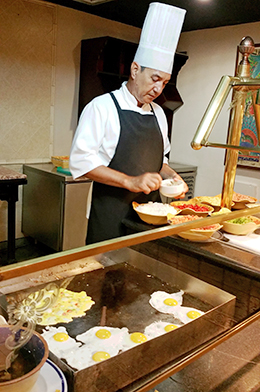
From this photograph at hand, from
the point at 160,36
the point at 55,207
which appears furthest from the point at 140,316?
the point at 55,207

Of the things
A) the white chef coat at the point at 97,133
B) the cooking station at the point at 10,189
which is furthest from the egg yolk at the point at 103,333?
the cooking station at the point at 10,189

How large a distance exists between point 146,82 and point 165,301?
147cm

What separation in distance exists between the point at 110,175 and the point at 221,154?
2.99 m

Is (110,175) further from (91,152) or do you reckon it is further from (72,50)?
(72,50)

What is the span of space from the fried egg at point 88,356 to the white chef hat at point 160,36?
1.76 meters

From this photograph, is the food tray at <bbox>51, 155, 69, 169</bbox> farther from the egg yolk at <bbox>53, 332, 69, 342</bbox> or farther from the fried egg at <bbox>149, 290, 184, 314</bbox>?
the egg yolk at <bbox>53, 332, 69, 342</bbox>

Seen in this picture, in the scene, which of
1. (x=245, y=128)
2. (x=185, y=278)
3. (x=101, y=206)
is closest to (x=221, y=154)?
(x=245, y=128)

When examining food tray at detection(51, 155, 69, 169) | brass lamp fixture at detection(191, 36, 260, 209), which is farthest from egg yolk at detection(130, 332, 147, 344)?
food tray at detection(51, 155, 69, 169)

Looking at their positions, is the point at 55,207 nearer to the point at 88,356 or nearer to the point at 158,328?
the point at 158,328

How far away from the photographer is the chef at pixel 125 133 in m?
2.05

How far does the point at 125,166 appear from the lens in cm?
222

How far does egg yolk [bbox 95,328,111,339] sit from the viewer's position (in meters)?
0.85

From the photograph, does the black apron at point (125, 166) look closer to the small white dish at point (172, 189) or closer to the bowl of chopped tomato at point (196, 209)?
the small white dish at point (172, 189)

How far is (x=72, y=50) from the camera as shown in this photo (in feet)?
14.3
